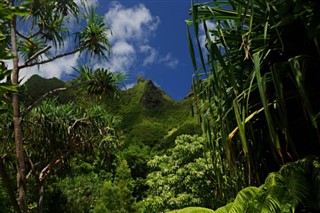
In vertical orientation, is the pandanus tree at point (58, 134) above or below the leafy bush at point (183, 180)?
above

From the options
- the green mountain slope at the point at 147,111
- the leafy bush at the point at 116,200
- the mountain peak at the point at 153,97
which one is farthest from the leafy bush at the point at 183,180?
the mountain peak at the point at 153,97

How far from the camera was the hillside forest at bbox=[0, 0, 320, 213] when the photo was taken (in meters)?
3.23

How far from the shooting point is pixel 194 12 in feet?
9.62

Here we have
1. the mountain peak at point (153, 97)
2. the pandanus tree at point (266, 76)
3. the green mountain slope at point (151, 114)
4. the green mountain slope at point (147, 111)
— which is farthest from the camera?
the mountain peak at point (153, 97)

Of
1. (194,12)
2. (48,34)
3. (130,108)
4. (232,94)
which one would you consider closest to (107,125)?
(48,34)

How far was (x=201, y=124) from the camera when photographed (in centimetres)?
406

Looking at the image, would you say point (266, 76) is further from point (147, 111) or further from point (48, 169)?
point (147, 111)

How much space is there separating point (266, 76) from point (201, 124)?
776mm

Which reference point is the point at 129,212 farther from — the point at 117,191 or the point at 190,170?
the point at 190,170

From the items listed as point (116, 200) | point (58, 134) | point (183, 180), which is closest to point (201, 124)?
A: point (58, 134)

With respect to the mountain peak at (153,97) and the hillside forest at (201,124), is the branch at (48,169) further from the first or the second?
the mountain peak at (153,97)

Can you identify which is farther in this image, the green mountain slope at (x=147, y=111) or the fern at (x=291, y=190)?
the green mountain slope at (x=147, y=111)

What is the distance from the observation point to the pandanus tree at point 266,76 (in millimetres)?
3066

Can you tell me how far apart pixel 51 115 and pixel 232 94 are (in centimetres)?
945
